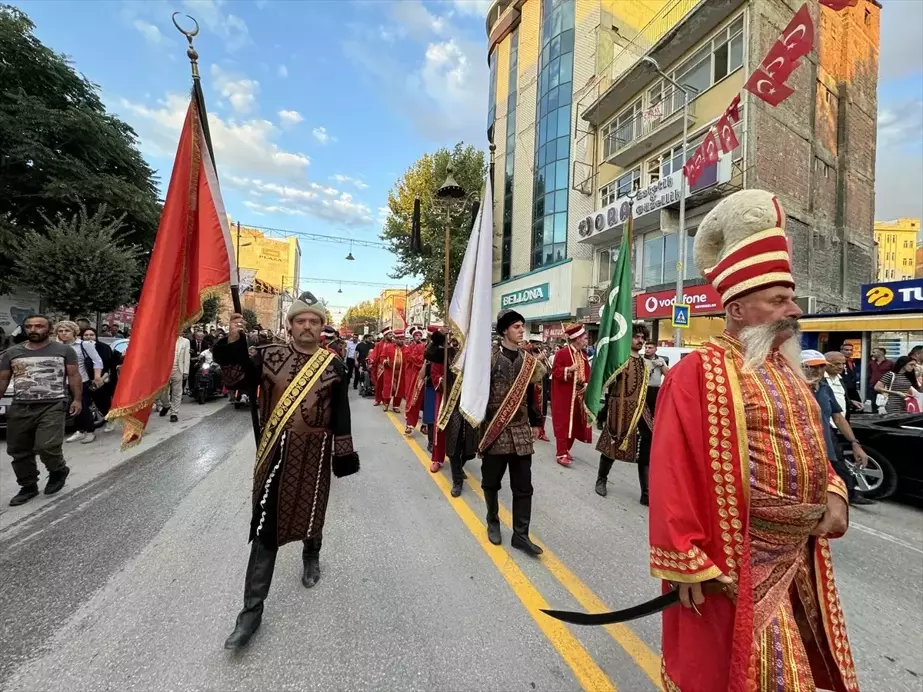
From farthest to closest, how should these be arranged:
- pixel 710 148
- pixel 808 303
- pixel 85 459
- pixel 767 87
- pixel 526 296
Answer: pixel 526 296 < pixel 808 303 < pixel 710 148 < pixel 767 87 < pixel 85 459

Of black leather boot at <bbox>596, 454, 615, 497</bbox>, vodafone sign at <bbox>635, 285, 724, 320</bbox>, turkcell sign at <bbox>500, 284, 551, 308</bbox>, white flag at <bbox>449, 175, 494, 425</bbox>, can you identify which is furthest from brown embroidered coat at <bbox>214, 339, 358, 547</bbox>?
turkcell sign at <bbox>500, 284, 551, 308</bbox>

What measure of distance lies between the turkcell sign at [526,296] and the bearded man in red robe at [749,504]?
76.2 ft

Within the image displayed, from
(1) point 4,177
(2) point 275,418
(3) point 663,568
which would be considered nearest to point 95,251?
(1) point 4,177

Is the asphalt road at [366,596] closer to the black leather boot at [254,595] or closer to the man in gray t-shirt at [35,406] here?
the black leather boot at [254,595]

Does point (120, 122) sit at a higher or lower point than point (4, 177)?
higher

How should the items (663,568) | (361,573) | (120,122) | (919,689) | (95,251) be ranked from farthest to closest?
(120,122) < (95,251) < (361,573) < (919,689) < (663,568)

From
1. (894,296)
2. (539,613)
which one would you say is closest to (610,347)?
(539,613)

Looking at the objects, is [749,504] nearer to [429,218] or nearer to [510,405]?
[510,405]

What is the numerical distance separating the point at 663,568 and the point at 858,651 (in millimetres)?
2028

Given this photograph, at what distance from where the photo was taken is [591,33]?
23359 mm

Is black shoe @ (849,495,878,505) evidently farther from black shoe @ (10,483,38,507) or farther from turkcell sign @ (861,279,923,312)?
black shoe @ (10,483,38,507)

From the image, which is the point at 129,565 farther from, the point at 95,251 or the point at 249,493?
the point at 95,251

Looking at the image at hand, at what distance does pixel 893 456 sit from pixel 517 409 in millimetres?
4746

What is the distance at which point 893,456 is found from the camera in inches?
204
